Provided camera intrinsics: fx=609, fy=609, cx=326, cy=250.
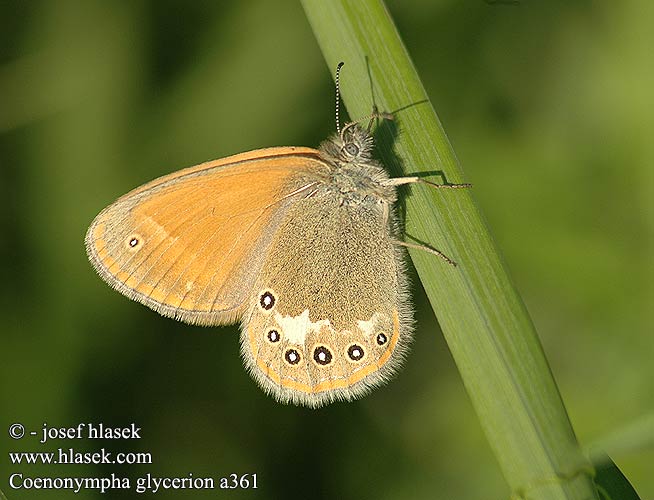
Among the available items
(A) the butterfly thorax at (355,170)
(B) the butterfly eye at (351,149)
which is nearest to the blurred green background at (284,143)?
(A) the butterfly thorax at (355,170)

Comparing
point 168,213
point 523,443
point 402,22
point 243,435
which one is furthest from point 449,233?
point 402,22

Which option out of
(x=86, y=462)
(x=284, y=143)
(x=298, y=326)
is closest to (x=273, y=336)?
(x=298, y=326)

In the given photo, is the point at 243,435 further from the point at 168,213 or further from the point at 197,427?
the point at 168,213

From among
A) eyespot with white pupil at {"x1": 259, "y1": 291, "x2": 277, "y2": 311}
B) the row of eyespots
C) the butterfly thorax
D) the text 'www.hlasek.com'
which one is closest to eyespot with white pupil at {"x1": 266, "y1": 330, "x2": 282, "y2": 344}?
the row of eyespots

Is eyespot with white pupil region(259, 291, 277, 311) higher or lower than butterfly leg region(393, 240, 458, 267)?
higher

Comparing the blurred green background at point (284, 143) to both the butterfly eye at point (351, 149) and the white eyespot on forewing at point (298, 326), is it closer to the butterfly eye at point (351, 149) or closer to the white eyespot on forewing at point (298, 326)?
the white eyespot on forewing at point (298, 326)

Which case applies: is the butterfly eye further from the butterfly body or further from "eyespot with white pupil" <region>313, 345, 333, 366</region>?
"eyespot with white pupil" <region>313, 345, 333, 366</region>

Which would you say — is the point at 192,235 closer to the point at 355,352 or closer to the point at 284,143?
the point at 355,352
